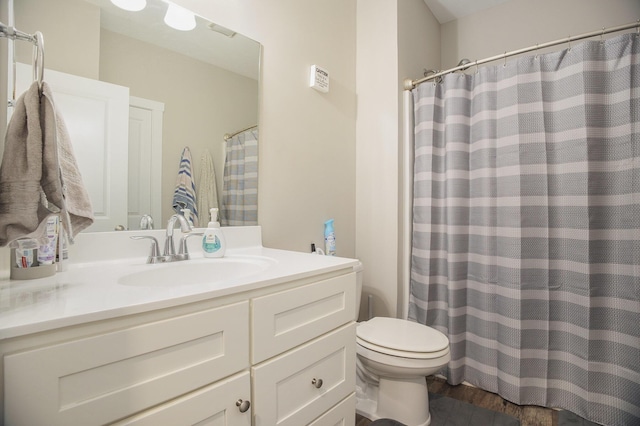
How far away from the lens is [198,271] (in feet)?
3.51

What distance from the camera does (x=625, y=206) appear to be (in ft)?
4.42

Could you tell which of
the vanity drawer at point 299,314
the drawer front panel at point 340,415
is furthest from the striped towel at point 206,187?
the drawer front panel at point 340,415

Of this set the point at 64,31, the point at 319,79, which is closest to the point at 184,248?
the point at 64,31

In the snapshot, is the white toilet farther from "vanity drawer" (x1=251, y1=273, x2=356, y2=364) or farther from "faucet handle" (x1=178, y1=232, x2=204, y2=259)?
"faucet handle" (x1=178, y1=232, x2=204, y2=259)

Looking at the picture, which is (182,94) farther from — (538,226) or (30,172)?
(538,226)

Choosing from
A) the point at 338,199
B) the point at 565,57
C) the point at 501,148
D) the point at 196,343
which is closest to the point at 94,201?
the point at 196,343

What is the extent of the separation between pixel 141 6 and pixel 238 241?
0.93 meters

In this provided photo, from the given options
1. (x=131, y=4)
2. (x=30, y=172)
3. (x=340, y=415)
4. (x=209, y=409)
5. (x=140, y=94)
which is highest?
(x=131, y=4)

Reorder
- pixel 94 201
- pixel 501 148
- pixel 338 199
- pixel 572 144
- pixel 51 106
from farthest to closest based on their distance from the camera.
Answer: pixel 338 199
pixel 501 148
pixel 572 144
pixel 94 201
pixel 51 106

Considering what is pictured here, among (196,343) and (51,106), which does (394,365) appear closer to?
(196,343)

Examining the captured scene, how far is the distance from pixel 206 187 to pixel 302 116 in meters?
0.65

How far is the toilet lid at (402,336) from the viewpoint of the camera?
4.23ft

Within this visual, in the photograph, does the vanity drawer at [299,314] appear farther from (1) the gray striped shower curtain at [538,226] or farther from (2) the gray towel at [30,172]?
(1) the gray striped shower curtain at [538,226]

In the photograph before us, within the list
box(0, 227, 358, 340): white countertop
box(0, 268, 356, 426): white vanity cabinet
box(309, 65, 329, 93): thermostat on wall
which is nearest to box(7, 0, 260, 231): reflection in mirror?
box(0, 227, 358, 340): white countertop
